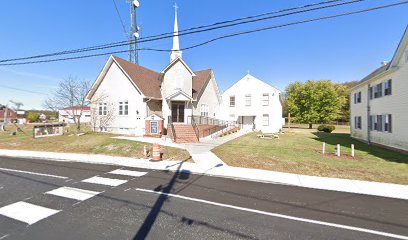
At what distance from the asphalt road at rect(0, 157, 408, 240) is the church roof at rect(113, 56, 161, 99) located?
47.3 ft

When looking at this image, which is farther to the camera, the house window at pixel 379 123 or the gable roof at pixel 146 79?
the gable roof at pixel 146 79

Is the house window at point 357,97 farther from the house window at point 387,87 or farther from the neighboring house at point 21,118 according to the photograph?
the neighboring house at point 21,118

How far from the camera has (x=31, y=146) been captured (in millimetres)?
16922

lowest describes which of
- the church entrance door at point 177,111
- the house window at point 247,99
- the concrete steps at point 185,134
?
the concrete steps at point 185,134

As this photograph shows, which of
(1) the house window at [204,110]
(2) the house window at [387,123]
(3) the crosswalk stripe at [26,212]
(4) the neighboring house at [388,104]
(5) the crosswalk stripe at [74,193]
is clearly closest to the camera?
(3) the crosswalk stripe at [26,212]

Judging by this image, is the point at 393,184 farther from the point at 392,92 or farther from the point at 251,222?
the point at 392,92

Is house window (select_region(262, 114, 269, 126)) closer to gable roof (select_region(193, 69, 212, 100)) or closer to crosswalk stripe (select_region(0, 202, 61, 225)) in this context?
gable roof (select_region(193, 69, 212, 100))

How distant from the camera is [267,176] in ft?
29.2

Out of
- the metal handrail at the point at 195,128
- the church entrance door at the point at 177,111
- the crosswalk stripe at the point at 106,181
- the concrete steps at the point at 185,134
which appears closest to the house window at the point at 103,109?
the church entrance door at the point at 177,111

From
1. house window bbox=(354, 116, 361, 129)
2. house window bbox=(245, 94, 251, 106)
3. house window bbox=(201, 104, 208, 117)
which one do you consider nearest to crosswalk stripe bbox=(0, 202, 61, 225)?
house window bbox=(201, 104, 208, 117)

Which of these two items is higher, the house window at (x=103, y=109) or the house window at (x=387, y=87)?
the house window at (x=387, y=87)

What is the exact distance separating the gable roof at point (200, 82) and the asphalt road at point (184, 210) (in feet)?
55.0

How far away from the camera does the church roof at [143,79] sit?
2155cm

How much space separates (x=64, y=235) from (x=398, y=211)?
8555 millimetres
